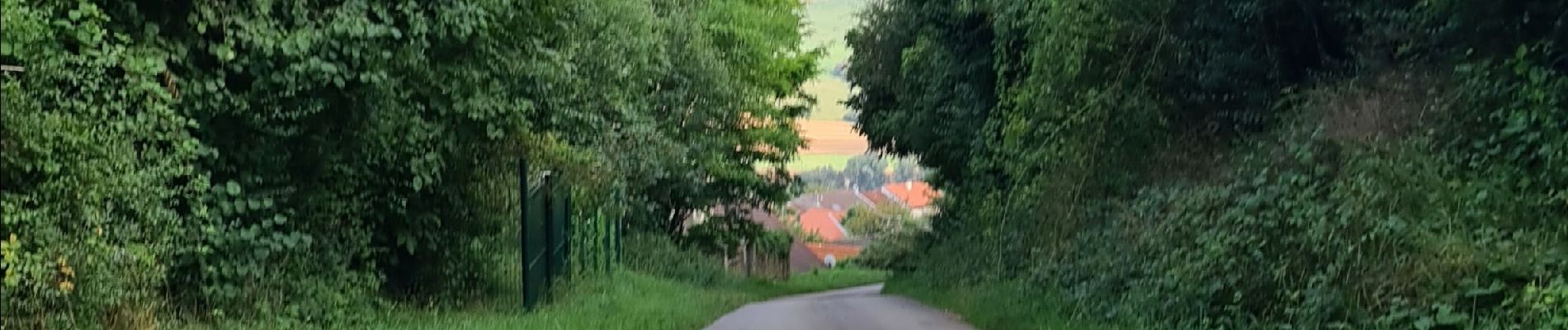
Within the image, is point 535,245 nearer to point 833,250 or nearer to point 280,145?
point 280,145

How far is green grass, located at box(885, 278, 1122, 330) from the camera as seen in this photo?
12.7 m

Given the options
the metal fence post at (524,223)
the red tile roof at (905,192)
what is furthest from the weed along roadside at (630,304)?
the red tile roof at (905,192)

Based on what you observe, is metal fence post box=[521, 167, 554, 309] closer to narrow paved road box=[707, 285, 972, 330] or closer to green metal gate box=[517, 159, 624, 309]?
green metal gate box=[517, 159, 624, 309]

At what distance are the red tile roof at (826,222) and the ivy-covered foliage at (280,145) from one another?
56796 millimetres

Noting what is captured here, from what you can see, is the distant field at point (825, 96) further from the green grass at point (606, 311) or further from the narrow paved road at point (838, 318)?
the narrow paved road at point (838, 318)

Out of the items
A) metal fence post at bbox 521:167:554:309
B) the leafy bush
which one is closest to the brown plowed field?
metal fence post at bbox 521:167:554:309

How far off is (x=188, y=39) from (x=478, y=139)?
3074mm

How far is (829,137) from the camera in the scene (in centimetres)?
3816

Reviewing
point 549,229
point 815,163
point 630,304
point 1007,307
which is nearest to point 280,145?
point 549,229

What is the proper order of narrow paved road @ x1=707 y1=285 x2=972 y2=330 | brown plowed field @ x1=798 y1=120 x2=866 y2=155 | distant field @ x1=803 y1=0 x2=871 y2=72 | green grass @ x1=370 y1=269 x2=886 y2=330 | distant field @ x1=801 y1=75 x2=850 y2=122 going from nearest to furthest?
green grass @ x1=370 y1=269 x2=886 y2=330
narrow paved road @ x1=707 y1=285 x2=972 y2=330
distant field @ x1=803 y1=0 x2=871 y2=72
brown plowed field @ x1=798 y1=120 x2=866 y2=155
distant field @ x1=801 y1=75 x2=850 y2=122

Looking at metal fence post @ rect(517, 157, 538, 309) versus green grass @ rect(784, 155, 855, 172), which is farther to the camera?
green grass @ rect(784, 155, 855, 172)

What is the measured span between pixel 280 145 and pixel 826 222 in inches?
2577

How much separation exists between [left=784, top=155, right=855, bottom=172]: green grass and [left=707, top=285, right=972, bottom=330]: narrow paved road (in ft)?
41.9

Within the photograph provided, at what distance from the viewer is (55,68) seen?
7465 mm
